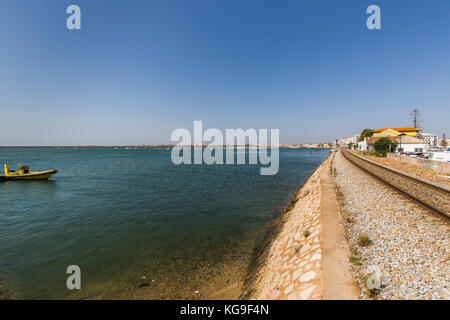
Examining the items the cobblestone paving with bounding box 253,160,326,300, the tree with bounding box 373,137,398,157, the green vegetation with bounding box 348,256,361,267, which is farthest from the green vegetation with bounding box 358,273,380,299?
the tree with bounding box 373,137,398,157

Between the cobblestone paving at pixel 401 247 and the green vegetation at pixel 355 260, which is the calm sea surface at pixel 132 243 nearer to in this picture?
the green vegetation at pixel 355 260

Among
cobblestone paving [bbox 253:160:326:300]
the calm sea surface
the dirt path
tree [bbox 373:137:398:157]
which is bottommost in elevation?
the calm sea surface

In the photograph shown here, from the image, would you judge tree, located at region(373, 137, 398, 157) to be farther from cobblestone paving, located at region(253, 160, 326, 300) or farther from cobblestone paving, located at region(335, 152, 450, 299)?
cobblestone paving, located at region(253, 160, 326, 300)

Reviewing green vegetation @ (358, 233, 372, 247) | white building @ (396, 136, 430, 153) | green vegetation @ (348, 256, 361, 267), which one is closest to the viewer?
green vegetation @ (348, 256, 361, 267)

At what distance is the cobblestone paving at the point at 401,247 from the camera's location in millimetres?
3537

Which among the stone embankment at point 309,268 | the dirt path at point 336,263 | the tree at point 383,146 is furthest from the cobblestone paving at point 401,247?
the tree at point 383,146

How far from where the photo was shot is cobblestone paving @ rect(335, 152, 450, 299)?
11.6 ft

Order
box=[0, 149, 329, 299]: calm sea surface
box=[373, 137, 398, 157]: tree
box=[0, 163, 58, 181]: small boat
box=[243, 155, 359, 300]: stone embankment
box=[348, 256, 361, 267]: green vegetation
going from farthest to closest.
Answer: box=[373, 137, 398, 157]: tree, box=[0, 163, 58, 181]: small boat, box=[0, 149, 329, 299]: calm sea surface, box=[348, 256, 361, 267]: green vegetation, box=[243, 155, 359, 300]: stone embankment

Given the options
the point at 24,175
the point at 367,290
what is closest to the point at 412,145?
the point at 367,290

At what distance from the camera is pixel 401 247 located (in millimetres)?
4965

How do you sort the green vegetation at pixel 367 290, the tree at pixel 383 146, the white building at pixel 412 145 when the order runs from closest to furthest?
the green vegetation at pixel 367 290 → the tree at pixel 383 146 → the white building at pixel 412 145

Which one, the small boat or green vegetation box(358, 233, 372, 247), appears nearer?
green vegetation box(358, 233, 372, 247)
